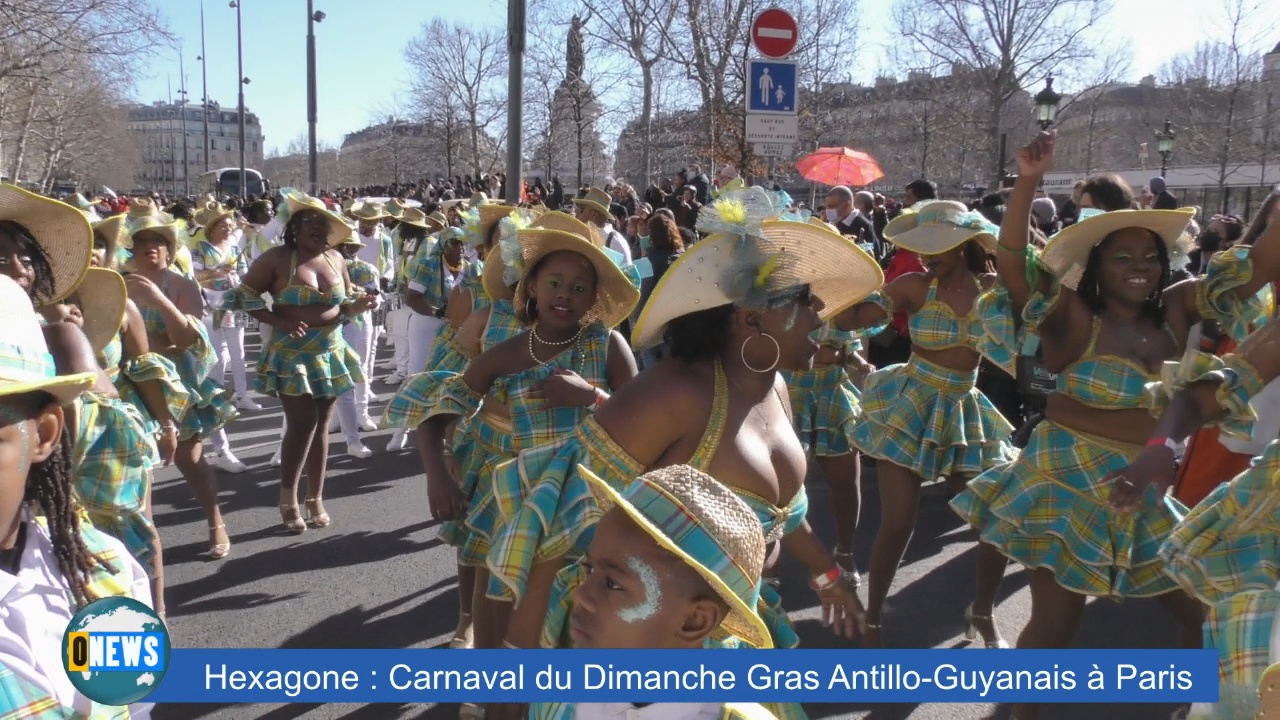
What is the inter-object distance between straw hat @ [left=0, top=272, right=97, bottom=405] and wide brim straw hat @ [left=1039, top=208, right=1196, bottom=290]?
3009 mm

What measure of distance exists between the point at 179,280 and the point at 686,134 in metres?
29.3

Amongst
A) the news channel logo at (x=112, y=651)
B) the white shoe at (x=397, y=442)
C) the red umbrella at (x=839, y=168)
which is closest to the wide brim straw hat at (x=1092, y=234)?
the news channel logo at (x=112, y=651)

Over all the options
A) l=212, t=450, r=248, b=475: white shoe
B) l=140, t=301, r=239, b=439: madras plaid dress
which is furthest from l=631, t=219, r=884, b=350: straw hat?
l=212, t=450, r=248, b=475: white shoe

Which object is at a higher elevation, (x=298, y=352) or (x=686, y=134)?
(x=686, y=134)

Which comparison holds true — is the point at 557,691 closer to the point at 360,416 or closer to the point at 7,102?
the point at 360,416

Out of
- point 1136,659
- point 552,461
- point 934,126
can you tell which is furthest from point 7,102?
point 934,126

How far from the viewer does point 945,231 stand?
448 centimetres

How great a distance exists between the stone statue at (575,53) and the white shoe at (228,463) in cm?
1848

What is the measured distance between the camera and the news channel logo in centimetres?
157

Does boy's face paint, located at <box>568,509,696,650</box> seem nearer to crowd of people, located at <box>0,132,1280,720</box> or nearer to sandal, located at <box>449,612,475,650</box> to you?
crowd of people, located at <box>0,132,1280,720</box>

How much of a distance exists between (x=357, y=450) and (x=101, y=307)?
435cm

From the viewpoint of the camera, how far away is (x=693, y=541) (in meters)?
1.76

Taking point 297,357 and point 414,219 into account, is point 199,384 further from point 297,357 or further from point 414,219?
point 414,219

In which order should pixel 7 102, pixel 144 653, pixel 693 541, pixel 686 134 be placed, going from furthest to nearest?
pixel 686 134 < pixel 7 102 < pixel 693 541 < pixel 144 653
